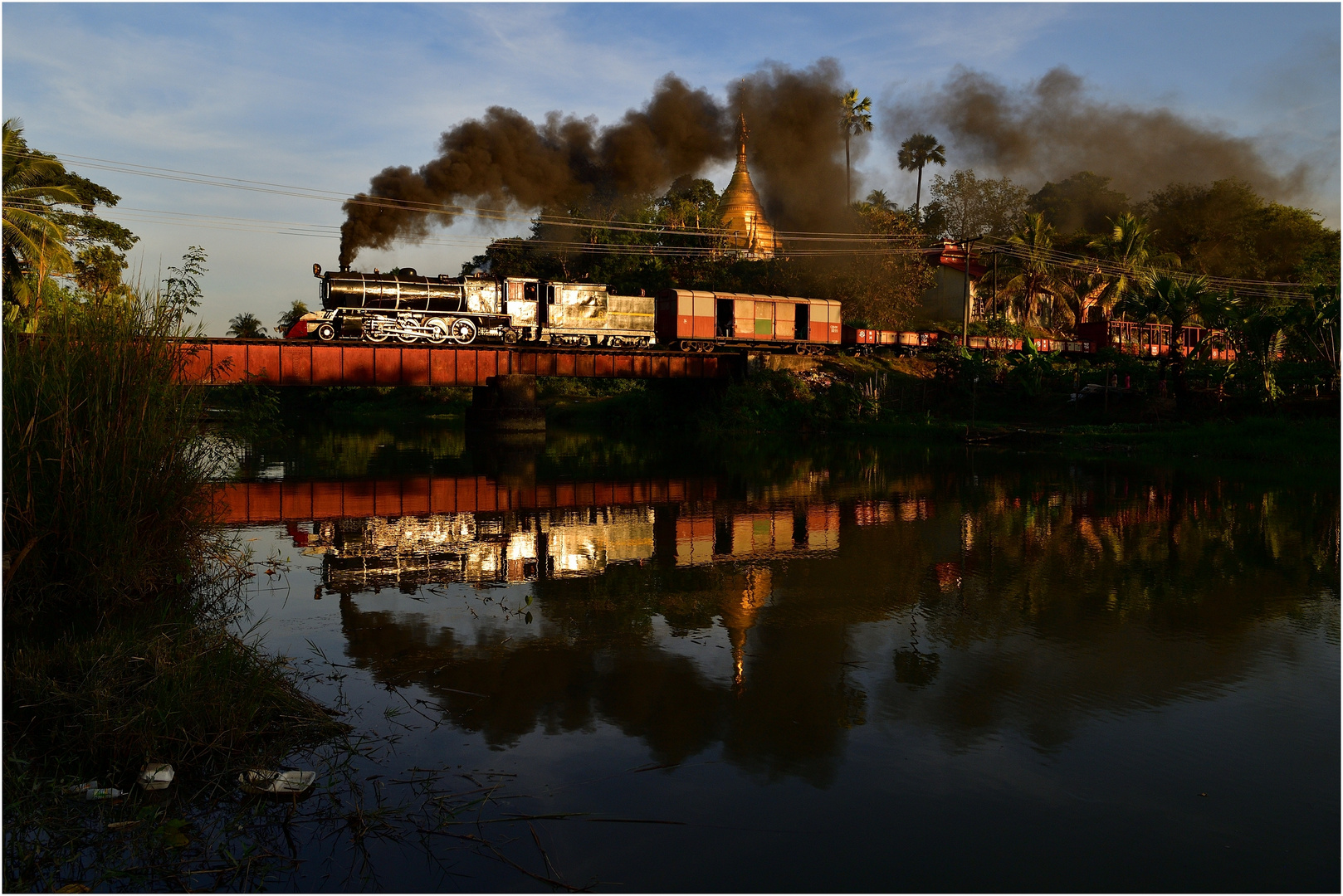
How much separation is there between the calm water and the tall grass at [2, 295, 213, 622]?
1281mm

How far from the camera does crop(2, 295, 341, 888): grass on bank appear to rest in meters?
4.67

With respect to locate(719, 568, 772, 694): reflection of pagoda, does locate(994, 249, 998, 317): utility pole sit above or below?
above

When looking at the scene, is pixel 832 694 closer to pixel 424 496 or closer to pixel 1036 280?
pixel 424 496

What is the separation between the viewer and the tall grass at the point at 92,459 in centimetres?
714

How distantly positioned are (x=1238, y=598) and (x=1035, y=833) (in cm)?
603

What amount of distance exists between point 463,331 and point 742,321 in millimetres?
13237

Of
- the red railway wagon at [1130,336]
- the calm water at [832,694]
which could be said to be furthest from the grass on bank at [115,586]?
the red railway wagon at [1130,336]

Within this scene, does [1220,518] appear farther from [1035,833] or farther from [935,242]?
[935,242]

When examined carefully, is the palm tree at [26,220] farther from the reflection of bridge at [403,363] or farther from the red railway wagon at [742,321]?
the red railway wagon at [742,321]

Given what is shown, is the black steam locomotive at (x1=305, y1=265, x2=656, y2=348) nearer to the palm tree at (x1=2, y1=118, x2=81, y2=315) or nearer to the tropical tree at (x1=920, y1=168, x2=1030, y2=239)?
the palm tree at (x1=2, y1=118, x2=81, y2=315)

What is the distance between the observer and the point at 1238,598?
8.62m

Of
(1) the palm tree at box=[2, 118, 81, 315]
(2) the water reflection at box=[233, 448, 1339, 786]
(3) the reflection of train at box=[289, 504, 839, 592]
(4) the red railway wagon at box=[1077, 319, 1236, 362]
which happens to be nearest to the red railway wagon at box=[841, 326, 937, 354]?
(4) the red railway wagon at box=[1077, 319, 1236, 362]

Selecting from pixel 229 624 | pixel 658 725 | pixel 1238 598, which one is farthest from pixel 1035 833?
pixel 229 624

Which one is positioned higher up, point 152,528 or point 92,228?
point 92,228
